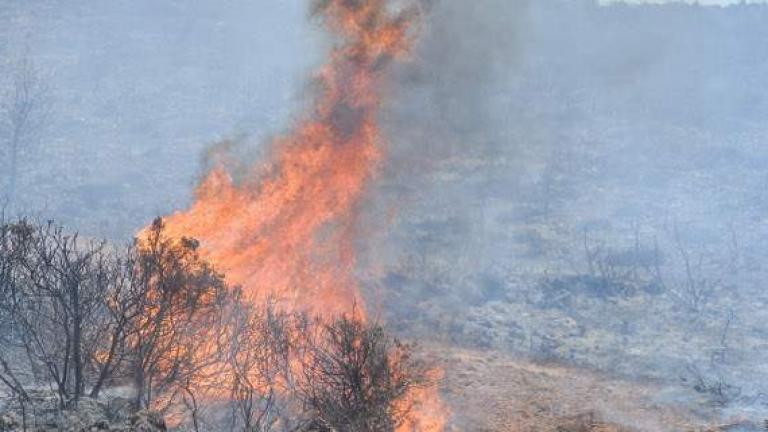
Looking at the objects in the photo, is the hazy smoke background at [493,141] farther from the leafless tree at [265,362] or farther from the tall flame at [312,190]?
the leafless tree at [265,362]

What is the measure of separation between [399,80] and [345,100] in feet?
16.0

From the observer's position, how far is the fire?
49.7 ft

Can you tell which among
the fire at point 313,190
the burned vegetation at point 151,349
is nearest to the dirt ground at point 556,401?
the fire at point 313,190

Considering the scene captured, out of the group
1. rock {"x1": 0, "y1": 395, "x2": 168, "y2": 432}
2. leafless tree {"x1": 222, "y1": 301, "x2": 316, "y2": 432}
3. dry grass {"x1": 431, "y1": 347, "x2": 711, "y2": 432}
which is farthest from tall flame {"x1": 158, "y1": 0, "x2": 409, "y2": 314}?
rock {"x1": 0, "y1": 395, "x2": 168, "y2": 432}

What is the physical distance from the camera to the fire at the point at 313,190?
1516 centimetres

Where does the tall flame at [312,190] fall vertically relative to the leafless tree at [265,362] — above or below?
above

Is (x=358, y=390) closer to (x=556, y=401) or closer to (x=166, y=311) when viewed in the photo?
(x=166, y=311)

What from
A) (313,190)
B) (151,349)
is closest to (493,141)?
(313,190)

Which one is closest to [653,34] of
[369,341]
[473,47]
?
[473,47]

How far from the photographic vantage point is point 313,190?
1619 cm

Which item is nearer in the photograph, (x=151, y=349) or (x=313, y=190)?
(x=151, y=349)

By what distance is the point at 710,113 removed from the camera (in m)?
42.6

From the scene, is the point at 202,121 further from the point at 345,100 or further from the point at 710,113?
the point at 710,113

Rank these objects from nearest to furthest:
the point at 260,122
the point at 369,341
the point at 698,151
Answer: the point at 369,341 < the point at 698,151 < the point at 260,122
